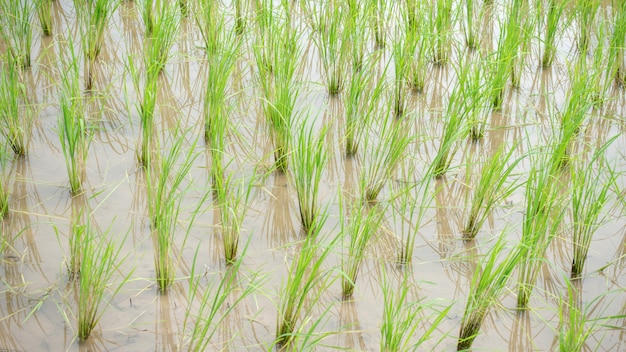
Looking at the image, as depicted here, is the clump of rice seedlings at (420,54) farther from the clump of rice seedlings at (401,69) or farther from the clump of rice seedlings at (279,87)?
the clump of rice seedlings at (279,87)

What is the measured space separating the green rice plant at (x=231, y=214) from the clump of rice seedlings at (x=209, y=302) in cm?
5

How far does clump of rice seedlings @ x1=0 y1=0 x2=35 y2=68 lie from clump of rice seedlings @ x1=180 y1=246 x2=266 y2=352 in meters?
1.48

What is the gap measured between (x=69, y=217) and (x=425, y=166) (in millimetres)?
1234

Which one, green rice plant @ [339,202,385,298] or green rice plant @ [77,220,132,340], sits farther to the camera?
green rice plant @ [339,202,385,298]

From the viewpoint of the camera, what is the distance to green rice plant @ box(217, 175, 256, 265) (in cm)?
244

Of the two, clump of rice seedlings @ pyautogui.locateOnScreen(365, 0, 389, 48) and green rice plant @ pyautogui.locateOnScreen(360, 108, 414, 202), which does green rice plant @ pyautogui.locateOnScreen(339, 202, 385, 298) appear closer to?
green rice plant @ pyautogui.locateOnScreen(360, 108, 414, 202)

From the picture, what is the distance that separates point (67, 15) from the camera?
391 centimetres

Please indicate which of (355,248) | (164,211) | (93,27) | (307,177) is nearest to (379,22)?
(93,27)

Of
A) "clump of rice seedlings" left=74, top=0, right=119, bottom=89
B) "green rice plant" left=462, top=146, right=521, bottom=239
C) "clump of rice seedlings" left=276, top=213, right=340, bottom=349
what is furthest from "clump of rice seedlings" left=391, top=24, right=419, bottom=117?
"clump of rice seedlings" left=74, top=0, right=119, bottom=89

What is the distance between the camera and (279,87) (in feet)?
9.81

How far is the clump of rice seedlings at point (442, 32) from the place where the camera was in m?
3.45

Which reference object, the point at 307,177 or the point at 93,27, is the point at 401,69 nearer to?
the point at 307,177

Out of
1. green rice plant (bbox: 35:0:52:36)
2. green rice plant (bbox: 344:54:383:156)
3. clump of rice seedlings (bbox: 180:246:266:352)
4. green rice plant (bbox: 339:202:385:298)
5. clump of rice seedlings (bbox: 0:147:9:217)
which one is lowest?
clump of rice seedlings (bbox: 180:246:266:352)

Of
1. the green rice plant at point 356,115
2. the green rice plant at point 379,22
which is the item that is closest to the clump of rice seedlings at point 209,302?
the green rice plant at point 356,115
